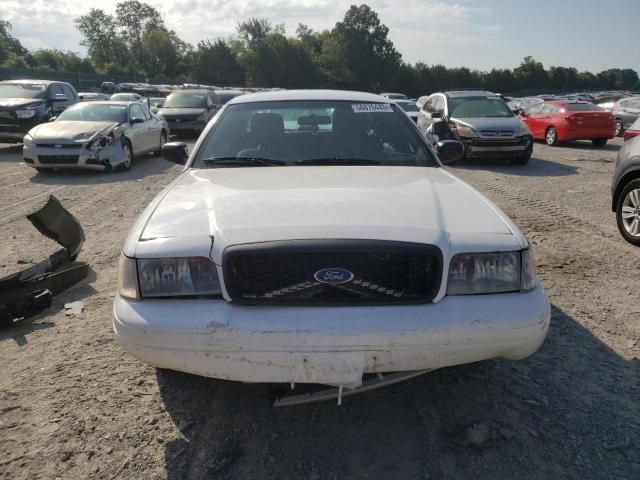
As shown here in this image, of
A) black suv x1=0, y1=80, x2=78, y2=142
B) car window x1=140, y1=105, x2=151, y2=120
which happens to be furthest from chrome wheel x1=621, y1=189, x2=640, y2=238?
black suv x1=0, y1=80, x2=78, y2=142

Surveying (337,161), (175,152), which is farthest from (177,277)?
(175,152)

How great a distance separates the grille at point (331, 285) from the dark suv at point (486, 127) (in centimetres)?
978

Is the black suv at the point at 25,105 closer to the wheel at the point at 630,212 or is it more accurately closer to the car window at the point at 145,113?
the car window at the point at 145,113

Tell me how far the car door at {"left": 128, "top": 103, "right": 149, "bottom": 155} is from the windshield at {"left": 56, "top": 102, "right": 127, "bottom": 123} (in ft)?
0.71

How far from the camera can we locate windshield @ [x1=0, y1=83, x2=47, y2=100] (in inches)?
528

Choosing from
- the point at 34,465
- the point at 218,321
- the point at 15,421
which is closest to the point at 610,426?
the point at 218,321

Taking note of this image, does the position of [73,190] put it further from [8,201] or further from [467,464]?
[467,464]

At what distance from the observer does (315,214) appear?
2398 millimetres

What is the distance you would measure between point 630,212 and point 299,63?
75495 millimetres

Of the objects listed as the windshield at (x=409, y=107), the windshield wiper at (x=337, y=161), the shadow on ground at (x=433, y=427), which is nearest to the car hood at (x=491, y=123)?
the windshield at (x=409, y=107)

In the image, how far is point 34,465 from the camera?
229cm

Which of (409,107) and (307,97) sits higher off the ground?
(307,97)

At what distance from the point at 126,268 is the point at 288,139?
1744mm

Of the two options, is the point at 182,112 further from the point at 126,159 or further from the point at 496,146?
the point at 496,146
